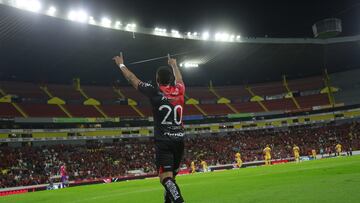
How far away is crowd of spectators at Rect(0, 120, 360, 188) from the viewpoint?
37.9 metres

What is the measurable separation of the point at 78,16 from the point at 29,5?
533cm

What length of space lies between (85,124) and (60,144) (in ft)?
15.1

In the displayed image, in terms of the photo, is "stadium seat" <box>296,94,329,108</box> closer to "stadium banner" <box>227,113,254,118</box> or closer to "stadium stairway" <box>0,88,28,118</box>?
"stadium banner" <box>227,113,254,118</box>

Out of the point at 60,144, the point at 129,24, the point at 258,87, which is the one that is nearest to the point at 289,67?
the point at 258,87

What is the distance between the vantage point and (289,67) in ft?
211

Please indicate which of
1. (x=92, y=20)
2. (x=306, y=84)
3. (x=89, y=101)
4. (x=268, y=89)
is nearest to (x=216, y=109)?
(x=268, y=89)

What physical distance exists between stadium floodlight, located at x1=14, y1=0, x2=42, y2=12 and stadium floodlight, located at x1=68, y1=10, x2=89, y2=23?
3.42m

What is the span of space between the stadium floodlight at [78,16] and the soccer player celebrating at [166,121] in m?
31.4

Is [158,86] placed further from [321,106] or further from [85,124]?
[321,106]

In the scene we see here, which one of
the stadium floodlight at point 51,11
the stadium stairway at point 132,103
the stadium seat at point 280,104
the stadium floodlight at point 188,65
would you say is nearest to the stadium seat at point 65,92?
the stadium stairway at point 132,103

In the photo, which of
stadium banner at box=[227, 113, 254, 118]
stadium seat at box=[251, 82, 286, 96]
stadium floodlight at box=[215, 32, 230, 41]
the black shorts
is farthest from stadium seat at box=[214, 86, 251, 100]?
the black shorts

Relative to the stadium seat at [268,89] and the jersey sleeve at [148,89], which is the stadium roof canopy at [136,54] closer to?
the stadium seat at [268,89]

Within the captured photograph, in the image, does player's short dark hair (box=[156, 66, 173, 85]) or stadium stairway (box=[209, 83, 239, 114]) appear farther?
stadium stairway (box=[209, 83, 239, 114])

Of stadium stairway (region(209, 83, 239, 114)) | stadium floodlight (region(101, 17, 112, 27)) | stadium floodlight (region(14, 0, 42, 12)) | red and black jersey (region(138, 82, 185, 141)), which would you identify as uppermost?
stadium floodlight (region(101, 17, 112, 27))
